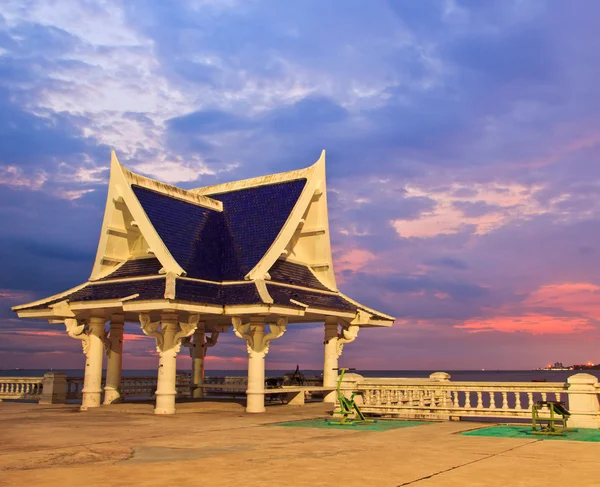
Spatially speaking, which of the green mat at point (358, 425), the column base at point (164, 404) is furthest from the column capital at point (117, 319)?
the green mat at point (358, 425)

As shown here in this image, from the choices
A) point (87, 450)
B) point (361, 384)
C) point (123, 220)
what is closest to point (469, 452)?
point (87, 450)

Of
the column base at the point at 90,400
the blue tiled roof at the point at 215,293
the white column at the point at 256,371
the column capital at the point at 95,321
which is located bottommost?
the column base at the point at 90,400

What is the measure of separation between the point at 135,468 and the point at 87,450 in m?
3.34

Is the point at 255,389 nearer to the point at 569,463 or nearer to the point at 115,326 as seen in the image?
the point at 115,326

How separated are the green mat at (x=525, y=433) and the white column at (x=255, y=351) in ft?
31.6

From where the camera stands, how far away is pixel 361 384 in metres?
25.0

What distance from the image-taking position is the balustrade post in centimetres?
1922

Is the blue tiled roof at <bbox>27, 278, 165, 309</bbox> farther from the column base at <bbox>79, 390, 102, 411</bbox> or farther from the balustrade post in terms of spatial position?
the balustrade post

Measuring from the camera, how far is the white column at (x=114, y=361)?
30.6 meters

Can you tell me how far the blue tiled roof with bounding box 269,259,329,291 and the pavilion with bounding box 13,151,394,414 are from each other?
0.22 ft

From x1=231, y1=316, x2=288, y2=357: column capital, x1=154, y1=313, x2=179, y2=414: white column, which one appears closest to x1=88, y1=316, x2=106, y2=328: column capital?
x1=154, y1=313, x2=179, y2=414: white column

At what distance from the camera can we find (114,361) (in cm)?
3116

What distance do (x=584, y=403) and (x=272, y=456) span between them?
10978 mm

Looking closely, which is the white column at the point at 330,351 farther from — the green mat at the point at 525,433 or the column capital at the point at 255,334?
the green mat at the point at 525,433
